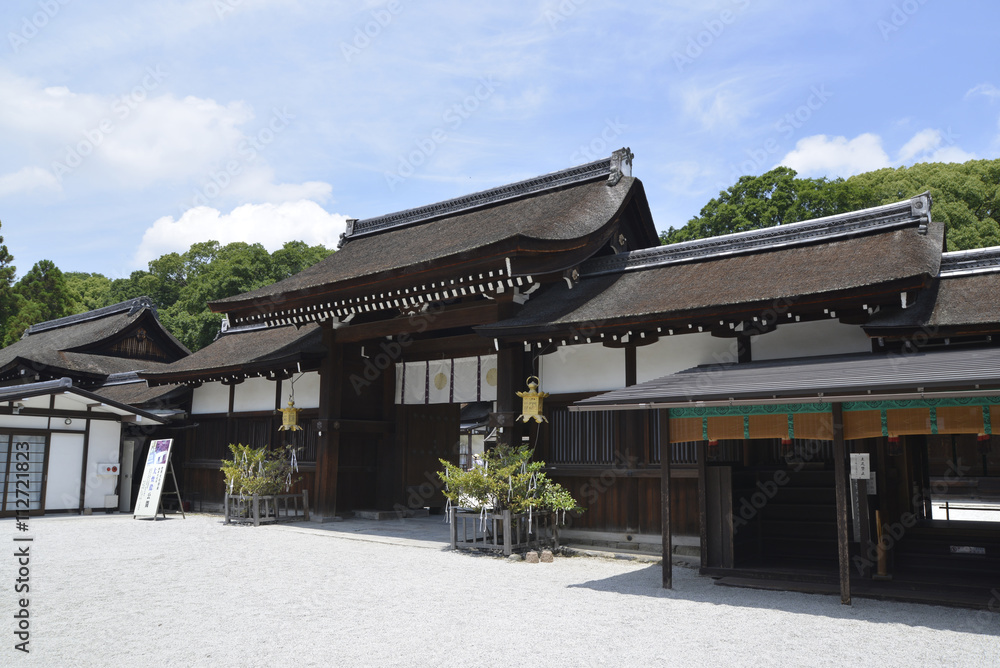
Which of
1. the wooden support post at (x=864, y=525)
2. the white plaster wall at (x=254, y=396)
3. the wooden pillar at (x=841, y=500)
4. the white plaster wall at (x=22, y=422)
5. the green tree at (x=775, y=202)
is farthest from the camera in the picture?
the green tree at (x=775, y=202)

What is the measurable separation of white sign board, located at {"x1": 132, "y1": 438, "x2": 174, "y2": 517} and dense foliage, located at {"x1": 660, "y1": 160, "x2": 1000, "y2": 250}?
26126 millimetres

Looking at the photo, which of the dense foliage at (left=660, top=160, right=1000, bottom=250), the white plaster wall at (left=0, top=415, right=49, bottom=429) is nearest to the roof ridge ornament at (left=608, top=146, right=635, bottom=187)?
the white plaster wall at (left=0, top=415, right=49, bottom=429)

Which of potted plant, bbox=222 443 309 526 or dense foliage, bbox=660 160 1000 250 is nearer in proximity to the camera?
potted plant, bbox=222 443 309 526

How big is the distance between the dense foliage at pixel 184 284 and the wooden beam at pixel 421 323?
2386 centimetres

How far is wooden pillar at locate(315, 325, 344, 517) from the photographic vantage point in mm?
14508

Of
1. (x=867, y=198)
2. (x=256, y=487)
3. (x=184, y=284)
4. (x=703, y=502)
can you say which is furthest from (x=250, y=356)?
(x=184, y=284)

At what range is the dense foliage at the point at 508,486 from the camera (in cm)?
1041

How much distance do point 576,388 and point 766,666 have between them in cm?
668

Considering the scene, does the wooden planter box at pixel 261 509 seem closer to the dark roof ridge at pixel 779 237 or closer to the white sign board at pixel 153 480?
the white sign board at pixel 153 480

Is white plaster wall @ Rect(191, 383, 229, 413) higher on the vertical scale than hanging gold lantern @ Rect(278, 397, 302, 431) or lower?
higher

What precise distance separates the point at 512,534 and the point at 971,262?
731cm

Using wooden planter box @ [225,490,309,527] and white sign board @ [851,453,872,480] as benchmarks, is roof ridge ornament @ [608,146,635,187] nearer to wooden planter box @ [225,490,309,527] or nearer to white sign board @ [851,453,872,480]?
white sign board @ [851,453,872,480]

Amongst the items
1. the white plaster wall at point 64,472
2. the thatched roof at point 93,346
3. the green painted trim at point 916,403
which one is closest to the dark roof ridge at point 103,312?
the thatched roof at point 93,346

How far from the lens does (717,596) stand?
7617 mm
